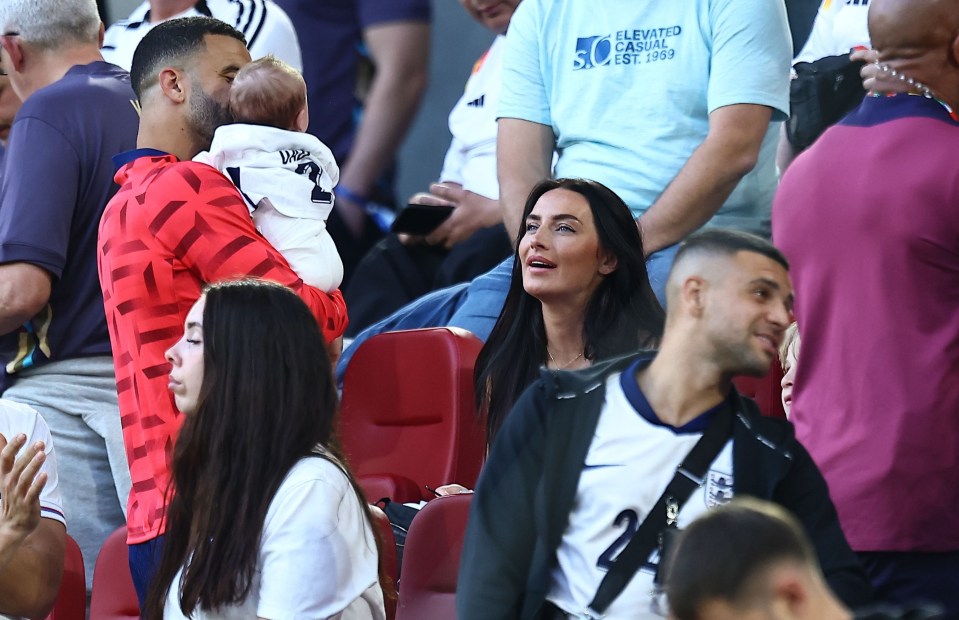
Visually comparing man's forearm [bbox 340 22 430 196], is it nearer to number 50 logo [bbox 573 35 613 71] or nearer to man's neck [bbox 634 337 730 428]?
number 50 logo [bbox 573 35 613 71]

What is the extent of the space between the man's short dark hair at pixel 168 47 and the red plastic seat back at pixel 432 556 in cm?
129

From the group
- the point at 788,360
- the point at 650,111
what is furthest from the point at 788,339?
the point at 650,111

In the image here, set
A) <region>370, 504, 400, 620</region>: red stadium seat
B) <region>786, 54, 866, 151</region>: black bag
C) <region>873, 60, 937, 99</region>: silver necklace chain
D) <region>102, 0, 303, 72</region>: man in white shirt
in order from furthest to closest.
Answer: <region>102, 0, 303, 72</region>: man in white shirt, <region>786, 54, 866, 151</region>: black bag, <region>370, 504, 400, 620</region>: red stadium seat, <region>873, 60, 937, 99</region>: silver necklace chain

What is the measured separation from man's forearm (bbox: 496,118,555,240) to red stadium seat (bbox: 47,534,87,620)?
155 centimetres

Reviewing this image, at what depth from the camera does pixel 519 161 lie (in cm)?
480

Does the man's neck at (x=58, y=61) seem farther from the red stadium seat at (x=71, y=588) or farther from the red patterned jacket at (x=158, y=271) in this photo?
the red stadium seat at (x=71, y=588)

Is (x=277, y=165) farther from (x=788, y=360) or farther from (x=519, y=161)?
(x=788, y=360)

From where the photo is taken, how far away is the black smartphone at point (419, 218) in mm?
5453

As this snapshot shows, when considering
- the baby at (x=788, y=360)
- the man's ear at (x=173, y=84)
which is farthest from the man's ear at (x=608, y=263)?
the man's ear at (x=173, y=84)

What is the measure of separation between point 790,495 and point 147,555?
150cm

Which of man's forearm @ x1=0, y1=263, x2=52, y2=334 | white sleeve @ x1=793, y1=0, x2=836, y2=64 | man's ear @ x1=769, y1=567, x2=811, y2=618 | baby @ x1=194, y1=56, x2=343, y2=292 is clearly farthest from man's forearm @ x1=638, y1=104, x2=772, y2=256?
man's ear @ x1=769, y1=567, x2=811, y2=618

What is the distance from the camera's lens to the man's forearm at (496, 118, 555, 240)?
4750mm

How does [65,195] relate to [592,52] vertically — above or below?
below

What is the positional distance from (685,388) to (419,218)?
9.06ft
